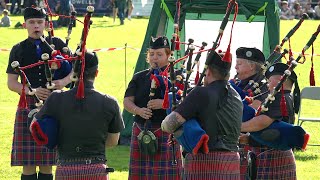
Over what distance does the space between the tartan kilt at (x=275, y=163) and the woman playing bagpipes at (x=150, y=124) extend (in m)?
0.83

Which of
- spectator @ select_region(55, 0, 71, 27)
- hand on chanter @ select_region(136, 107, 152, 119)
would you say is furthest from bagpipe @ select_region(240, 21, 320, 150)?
spectator @ select_region(55, 0, 71, 27)

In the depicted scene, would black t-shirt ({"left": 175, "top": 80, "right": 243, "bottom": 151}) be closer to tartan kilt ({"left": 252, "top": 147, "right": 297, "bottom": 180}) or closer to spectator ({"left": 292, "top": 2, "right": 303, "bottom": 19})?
tartan kilt ({"left": 252, "top": 147, "right": 297, "bottom": 180})

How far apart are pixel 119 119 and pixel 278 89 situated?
112 centimetres

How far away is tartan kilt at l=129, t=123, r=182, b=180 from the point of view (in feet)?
22.6

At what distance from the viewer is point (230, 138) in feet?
17.5

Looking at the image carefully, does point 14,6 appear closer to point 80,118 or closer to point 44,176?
point 44,176

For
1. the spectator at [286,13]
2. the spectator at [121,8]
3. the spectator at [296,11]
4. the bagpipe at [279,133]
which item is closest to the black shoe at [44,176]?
the bagpipe at [279,133]

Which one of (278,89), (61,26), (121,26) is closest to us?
(278,89)

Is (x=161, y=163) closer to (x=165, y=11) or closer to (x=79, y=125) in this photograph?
(x=79, y=125)

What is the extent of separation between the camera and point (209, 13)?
10.1 meters

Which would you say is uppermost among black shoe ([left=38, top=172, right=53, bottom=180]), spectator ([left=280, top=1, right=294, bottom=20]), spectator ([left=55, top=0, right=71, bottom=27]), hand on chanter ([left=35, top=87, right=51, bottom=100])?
hand on chanter ([left=35, top=87, right=51, bottom=100])

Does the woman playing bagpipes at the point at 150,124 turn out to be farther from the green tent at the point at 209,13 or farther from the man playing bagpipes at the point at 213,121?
the green tent at the point at 209,13

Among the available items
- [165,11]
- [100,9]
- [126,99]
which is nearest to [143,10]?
[100,9]

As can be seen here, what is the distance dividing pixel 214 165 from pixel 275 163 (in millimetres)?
1123
